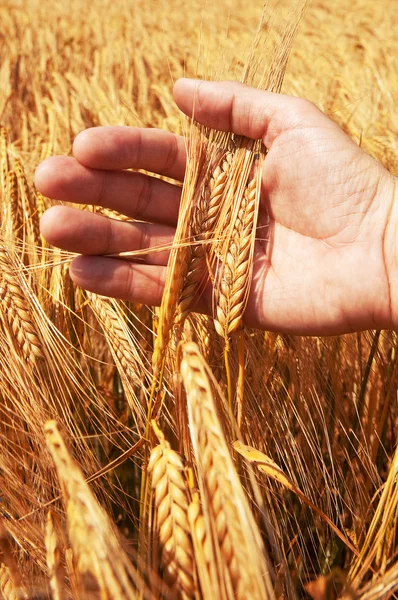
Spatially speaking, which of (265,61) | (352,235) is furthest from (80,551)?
(265,61)

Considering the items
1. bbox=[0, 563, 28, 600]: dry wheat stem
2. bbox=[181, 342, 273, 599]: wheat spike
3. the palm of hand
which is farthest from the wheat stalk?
bbox=[181, 342, 273, 599]: wheat spike

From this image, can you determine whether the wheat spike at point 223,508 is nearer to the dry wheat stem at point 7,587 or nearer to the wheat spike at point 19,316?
the dry wheat stem at point 7,587

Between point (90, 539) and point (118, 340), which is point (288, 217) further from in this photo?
point (90, 539)

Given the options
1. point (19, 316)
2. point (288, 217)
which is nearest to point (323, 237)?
point (288, 217)

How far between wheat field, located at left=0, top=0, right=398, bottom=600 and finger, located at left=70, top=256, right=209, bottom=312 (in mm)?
77

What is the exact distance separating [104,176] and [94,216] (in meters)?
0.14

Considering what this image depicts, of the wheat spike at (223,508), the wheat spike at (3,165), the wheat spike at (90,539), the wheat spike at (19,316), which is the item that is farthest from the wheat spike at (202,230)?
the wheat spike at (3,165)

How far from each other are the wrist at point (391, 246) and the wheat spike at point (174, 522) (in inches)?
29.4

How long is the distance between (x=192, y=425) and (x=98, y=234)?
71 cm

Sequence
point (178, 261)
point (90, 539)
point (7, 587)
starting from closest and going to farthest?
point (90, 539), point (7, 587), point (178, 261)

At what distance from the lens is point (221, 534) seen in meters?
0.79

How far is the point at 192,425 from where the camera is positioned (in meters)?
0.85

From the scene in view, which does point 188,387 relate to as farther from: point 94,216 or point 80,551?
point 94,216

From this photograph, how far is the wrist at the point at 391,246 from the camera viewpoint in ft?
4.66
